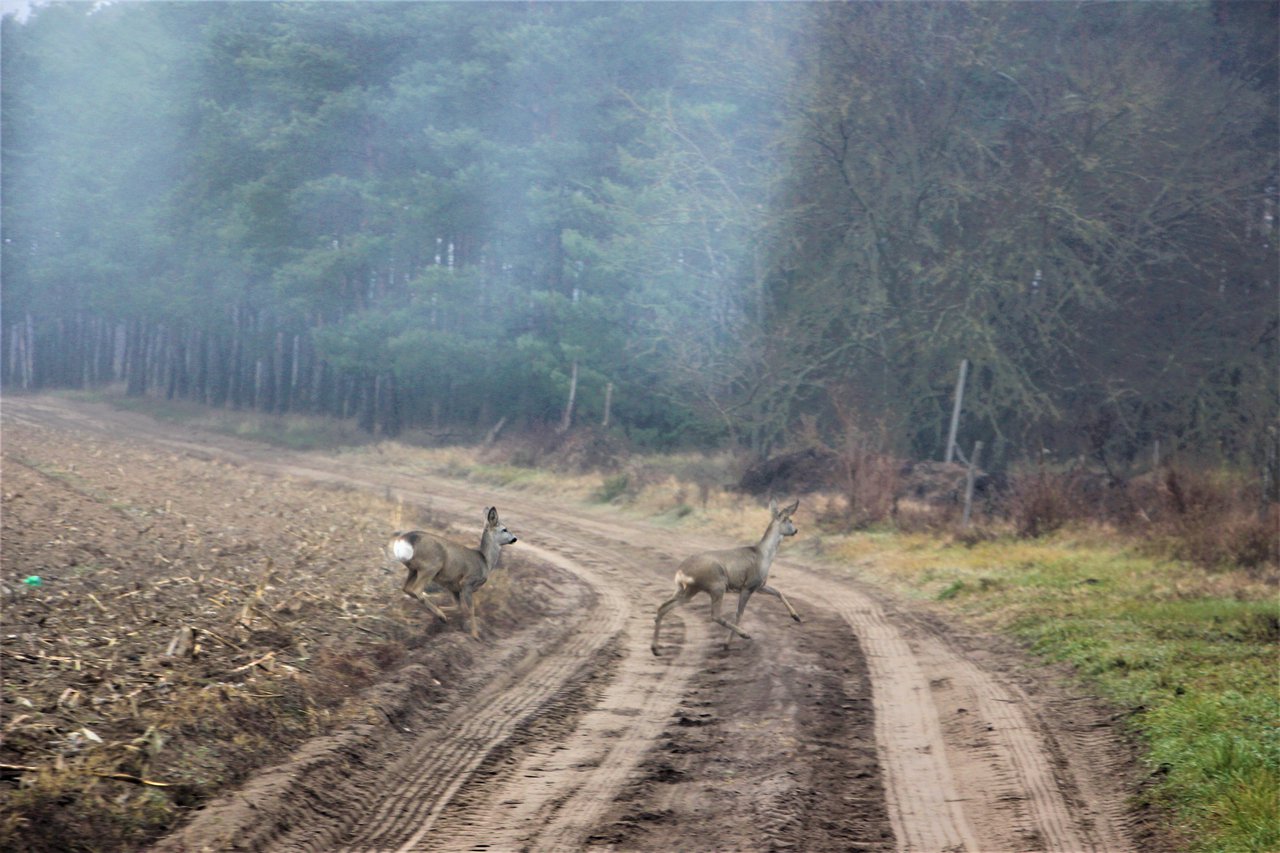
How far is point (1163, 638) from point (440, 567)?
7.27 meters


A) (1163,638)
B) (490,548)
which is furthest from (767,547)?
(1163,638)

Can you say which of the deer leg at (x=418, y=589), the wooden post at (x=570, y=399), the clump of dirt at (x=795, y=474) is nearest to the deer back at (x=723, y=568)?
the deer leg at (x=418, y=589)

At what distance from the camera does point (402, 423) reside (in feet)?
155

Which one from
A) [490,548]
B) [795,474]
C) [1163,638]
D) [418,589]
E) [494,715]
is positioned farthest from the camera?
[795,474]

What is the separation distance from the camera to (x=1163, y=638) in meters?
12.7

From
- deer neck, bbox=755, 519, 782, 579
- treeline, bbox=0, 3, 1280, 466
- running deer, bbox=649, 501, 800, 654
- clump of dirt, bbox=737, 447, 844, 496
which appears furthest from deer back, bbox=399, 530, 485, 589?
clump of dirt, bbox=737, 447, 844, 496

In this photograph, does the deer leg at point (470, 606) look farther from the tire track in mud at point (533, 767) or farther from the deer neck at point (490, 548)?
the tire track in mud at point (533, 767)

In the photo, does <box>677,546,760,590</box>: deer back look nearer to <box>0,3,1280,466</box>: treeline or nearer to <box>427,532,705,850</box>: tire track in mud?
<box>427,532,705,850</box>: tire track in mud

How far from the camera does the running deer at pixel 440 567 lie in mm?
12234

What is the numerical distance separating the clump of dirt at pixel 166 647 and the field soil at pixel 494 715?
3cm

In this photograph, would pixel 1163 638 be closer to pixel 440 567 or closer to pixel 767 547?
pixel 767 547

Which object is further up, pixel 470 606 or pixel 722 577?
pixel 722 577

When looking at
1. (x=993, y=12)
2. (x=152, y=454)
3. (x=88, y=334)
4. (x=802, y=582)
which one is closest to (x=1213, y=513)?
(x=802, y=582)

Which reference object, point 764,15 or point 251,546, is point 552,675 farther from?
point 764,15
